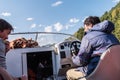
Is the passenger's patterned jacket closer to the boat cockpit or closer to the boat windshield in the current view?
the boat cockpit

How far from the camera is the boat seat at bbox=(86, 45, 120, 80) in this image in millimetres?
4520

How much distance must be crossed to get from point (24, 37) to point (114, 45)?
3655 mm

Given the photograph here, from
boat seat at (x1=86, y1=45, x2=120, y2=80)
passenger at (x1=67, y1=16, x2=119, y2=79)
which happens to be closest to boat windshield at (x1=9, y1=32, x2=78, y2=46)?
passenger at (x1=67, y1=16, x2=119, y2=79)

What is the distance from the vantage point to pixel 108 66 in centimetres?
458

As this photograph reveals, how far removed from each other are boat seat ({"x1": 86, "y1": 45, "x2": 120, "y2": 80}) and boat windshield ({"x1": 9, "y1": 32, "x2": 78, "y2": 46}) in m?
3.33

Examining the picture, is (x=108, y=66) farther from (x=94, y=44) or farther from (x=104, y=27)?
(x=104, y=27)

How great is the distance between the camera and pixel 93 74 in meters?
4.66

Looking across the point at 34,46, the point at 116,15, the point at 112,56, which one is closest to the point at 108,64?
the point at 112,56

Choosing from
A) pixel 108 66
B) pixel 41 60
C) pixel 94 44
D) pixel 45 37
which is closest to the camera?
pixel 108 66

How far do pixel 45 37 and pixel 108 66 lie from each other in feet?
13.1

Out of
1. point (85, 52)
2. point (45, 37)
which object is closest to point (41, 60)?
point (45, 37)

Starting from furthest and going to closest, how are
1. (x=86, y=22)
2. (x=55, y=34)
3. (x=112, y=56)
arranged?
(x=55, y=34) < (x=86, y=22) < (x=112, y=56)

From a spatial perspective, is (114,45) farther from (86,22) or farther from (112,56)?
(86,22)

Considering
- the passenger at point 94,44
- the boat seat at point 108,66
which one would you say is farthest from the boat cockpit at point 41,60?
the boat seat at point 108,66
